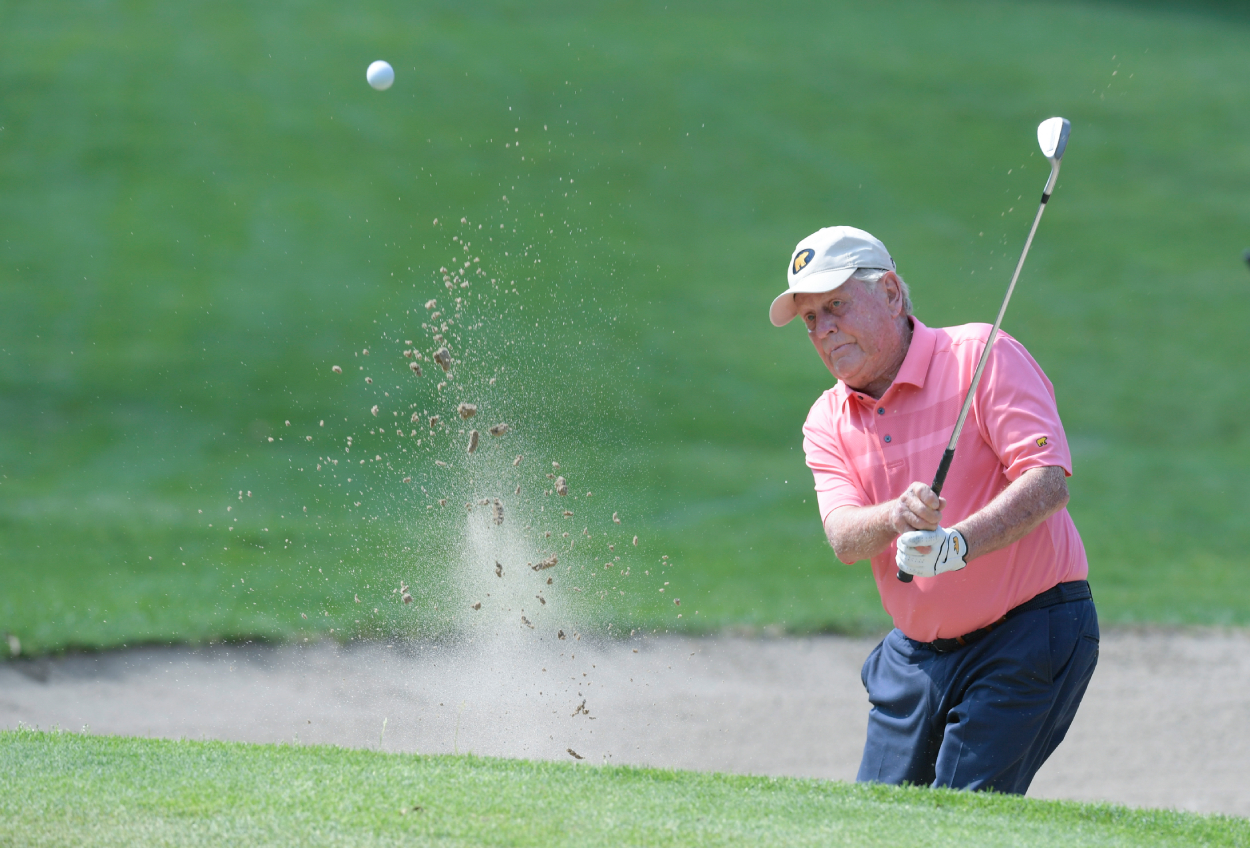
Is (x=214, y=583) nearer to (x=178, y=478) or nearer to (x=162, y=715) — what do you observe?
(x=162, y=715)

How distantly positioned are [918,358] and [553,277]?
12.8m

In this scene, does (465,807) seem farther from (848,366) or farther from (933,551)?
(848,366)

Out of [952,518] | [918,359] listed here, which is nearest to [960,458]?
[952,518]

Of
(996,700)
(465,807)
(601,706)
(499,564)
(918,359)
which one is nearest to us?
(465,807)

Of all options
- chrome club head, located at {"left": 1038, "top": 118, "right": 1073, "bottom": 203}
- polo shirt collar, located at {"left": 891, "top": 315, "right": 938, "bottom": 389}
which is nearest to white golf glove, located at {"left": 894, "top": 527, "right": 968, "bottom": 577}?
polo shirt collar, located at {"left": 891, "top": 315, "right": 938, "bottom": 389}

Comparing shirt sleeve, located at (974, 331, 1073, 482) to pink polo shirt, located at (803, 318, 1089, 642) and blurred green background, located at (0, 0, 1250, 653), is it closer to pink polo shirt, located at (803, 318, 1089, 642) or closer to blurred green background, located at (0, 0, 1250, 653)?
pink polo shirt, located at (803, 318, 1089, 642)

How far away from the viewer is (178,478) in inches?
455

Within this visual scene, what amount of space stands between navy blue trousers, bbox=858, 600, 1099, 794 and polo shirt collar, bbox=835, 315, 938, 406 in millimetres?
703

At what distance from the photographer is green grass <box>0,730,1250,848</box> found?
2955mm

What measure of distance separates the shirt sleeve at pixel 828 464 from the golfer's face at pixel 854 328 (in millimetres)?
179

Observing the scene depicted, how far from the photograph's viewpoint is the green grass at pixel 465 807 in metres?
2.96

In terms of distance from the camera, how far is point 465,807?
3.12m

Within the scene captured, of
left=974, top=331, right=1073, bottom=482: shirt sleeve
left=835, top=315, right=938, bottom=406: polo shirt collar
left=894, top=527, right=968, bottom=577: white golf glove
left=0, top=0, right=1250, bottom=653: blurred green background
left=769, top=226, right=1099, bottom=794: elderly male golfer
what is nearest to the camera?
left=894, top=527, right=968, bottom=577: white golf glove

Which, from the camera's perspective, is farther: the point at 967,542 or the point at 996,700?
the point at 996,700
